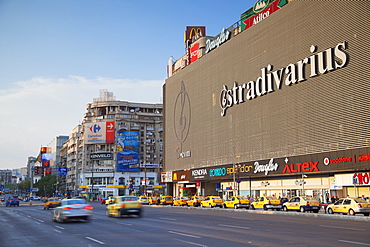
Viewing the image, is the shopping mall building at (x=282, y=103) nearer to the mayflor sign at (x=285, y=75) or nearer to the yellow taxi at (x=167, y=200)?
the mayflor sign at (x=285, y=75)

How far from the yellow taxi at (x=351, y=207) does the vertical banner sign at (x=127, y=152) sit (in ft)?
321

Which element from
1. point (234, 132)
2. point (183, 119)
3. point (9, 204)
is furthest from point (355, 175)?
point (9, 204)

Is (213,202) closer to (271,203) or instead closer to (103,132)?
(271,203)

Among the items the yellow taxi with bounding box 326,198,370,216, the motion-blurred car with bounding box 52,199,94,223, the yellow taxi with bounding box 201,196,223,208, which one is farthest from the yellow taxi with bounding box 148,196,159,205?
the motion-blurred car with bounding box 52,199,94,223

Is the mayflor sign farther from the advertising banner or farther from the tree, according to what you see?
the tree

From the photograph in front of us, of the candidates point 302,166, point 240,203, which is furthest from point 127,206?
point 302,166

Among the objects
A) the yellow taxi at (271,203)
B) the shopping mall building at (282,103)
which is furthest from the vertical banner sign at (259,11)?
the yellow taxi at (271,203)

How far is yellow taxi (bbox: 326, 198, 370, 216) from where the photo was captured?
31930 millimetres

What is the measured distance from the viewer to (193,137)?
3378 inches

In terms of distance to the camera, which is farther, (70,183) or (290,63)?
(70,183)

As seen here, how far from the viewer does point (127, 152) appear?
12988 cm

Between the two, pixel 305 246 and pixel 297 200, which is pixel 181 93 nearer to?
pixel 297 200

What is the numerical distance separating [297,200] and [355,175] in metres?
12.4

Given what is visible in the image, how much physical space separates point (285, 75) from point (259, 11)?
47.3 feet
